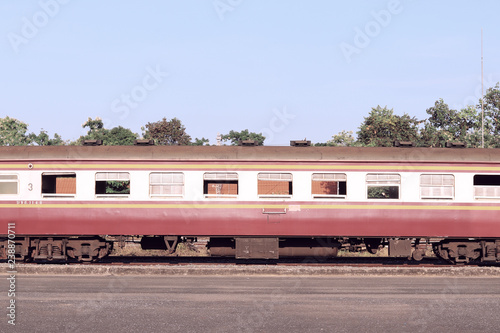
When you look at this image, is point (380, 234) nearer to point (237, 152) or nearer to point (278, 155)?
point (278, 155)

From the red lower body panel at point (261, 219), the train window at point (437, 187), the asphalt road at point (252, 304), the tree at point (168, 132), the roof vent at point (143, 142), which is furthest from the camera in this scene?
the tree at point (168, 132)

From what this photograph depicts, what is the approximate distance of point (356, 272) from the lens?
50.4 feet

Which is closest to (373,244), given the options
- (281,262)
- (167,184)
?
(281,262)

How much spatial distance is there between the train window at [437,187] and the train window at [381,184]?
749 mm

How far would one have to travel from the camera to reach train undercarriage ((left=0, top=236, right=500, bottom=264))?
1753 cm

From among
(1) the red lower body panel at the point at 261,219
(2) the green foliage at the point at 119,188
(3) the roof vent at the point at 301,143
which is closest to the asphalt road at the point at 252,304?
(1) the red lower body panel at the point at 261,219

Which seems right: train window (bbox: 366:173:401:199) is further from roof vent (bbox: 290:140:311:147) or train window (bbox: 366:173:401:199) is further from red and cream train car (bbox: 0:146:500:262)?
roof vent (bbox: 290:140:311:147)

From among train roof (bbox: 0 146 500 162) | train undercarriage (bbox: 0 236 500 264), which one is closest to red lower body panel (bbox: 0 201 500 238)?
train undercarriage (bbox: 0 236 500 264)

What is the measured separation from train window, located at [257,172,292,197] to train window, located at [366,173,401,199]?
7.83 feet

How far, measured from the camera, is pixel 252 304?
37.4 ft

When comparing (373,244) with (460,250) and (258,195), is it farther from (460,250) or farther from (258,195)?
(258,195)

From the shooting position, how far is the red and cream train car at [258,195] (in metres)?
17.2

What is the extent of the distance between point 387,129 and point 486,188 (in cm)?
4335

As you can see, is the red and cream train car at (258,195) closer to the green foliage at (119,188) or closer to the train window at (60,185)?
the train window at (60,185)
